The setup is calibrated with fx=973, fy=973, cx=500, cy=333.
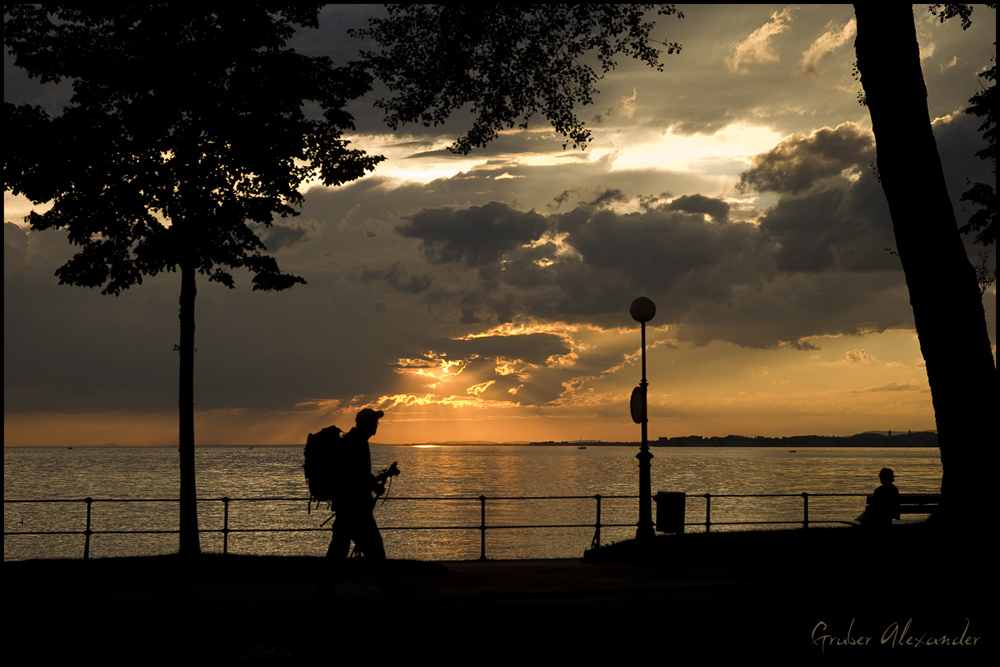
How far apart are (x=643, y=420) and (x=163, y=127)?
10236 mm

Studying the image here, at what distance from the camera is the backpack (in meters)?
9.56

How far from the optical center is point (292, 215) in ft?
61.2

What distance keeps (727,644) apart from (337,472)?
4108 millimetres

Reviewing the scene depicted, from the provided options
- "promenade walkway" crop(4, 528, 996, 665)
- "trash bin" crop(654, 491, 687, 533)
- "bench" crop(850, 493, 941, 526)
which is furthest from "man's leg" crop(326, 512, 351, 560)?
Answer: "bench" crop(850, 493, 941, 526)

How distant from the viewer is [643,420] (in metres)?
18.7

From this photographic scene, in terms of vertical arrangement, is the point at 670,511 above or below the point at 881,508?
below

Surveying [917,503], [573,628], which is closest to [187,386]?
[573,628]

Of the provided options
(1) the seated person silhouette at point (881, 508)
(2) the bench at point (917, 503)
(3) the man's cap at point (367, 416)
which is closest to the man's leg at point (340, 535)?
(3) the man's cap at point (367, 416)

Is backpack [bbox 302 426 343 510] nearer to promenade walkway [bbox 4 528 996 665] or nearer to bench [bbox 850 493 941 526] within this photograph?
promenade walkway [bbox 4 528 996 665]

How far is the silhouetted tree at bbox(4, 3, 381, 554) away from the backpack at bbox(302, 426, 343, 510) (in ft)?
24.6

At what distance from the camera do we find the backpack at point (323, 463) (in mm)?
9562

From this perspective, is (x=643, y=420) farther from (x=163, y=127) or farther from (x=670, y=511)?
(x=163, y=127)

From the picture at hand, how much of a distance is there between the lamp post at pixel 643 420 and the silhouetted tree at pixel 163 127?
703 centimetres

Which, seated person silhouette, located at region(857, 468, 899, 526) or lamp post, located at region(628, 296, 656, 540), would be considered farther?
lamp post, located at region(628, 296, 656, 540)
